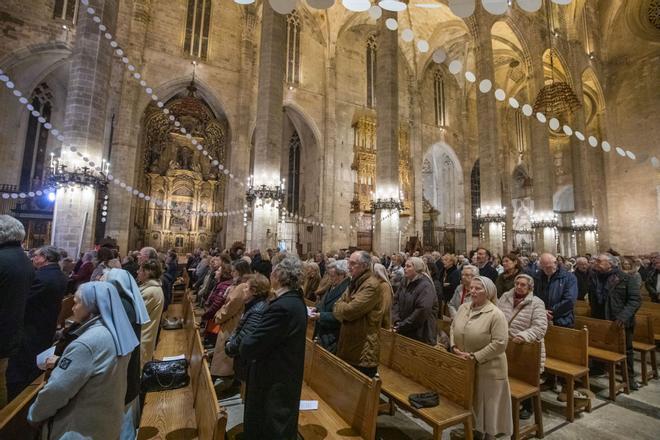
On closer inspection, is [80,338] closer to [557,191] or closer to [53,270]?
[53,270]

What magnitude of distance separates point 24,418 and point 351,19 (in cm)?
2053

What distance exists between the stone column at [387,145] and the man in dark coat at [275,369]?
35.6 ft

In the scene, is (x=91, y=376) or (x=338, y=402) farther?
(x=338, y=402)

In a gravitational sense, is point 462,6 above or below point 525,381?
above

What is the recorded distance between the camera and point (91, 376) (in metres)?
1.56

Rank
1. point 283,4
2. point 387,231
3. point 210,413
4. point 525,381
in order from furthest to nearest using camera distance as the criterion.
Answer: point 387,231
point 283,4
point 525,381
point 210,413

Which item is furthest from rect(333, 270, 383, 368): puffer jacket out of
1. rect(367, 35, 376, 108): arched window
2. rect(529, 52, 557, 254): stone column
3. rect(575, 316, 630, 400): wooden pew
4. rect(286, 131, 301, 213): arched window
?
rect(367, 35, 376, 108): arched window

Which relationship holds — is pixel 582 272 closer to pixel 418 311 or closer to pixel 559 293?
pixel 559 293

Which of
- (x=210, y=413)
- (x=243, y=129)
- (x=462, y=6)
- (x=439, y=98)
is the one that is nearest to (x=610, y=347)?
(x=210, y=413)

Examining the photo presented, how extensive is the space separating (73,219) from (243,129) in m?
8.63

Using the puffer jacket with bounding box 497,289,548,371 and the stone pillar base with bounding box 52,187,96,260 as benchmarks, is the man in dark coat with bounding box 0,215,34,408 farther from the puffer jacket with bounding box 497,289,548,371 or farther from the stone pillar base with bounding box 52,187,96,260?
the stone pillar base with bounding box 52,187,96,260

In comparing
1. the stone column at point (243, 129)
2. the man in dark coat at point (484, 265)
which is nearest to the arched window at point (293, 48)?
the stone column at point (243, 129)

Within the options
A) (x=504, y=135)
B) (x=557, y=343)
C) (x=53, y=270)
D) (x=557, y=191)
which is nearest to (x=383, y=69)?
(x=557, y=343)

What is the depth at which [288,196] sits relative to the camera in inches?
742
